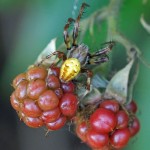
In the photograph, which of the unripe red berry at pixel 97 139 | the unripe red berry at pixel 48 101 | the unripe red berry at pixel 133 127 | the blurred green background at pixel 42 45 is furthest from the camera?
the blurred green background at pixel 42 45

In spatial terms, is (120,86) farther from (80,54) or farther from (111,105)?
(80,54)

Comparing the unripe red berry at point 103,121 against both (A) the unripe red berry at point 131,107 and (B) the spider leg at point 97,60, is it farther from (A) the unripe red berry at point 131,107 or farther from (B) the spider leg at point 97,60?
(B) the spider leg at point 97,60

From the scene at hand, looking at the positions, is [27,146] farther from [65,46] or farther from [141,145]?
[65,46]

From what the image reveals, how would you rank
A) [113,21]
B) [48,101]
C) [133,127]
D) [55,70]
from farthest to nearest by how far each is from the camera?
1. [113,21]
2. [133,127]
3. [55,70]
4. [48,101]

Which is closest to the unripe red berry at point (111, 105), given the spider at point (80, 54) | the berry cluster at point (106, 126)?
the berry cluster at point (106, 126)

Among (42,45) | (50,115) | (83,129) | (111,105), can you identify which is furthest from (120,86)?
(42,45)

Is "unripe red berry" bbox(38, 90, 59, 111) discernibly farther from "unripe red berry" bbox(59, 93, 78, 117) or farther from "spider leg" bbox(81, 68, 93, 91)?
"spider leg" bbox(81, 68, 93, 91)
